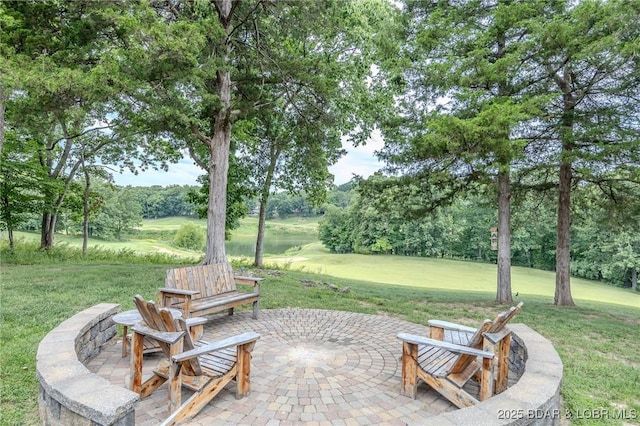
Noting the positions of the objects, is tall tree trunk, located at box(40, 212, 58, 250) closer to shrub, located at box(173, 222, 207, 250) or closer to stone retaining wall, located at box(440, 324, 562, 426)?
stone retaining wall, located at box(440, 324, 562, 426)

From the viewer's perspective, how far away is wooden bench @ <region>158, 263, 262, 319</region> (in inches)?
167

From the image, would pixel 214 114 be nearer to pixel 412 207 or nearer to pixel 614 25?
pixel 412 207

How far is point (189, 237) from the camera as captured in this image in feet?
121

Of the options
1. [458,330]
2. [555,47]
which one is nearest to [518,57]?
[555,47]

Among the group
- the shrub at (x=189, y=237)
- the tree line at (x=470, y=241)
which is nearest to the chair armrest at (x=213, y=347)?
the tree line at (x=470, y=241)

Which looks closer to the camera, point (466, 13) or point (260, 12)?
point (466, 13)

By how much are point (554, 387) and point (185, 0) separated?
8.92 meters

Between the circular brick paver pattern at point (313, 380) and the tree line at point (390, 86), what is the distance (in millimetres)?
3344

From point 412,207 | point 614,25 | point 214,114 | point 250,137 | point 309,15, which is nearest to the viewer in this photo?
point 614,25

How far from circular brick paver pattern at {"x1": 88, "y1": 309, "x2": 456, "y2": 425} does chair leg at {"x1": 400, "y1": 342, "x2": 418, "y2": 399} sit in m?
0.07

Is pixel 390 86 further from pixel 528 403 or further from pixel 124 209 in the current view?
pixel 124 209

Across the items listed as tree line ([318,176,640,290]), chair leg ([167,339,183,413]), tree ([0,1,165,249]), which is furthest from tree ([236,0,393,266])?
tree line ([318,176,640,290])

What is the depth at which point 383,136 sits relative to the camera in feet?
25.4

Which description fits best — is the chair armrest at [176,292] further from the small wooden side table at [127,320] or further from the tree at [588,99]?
the tree at [588,99]
